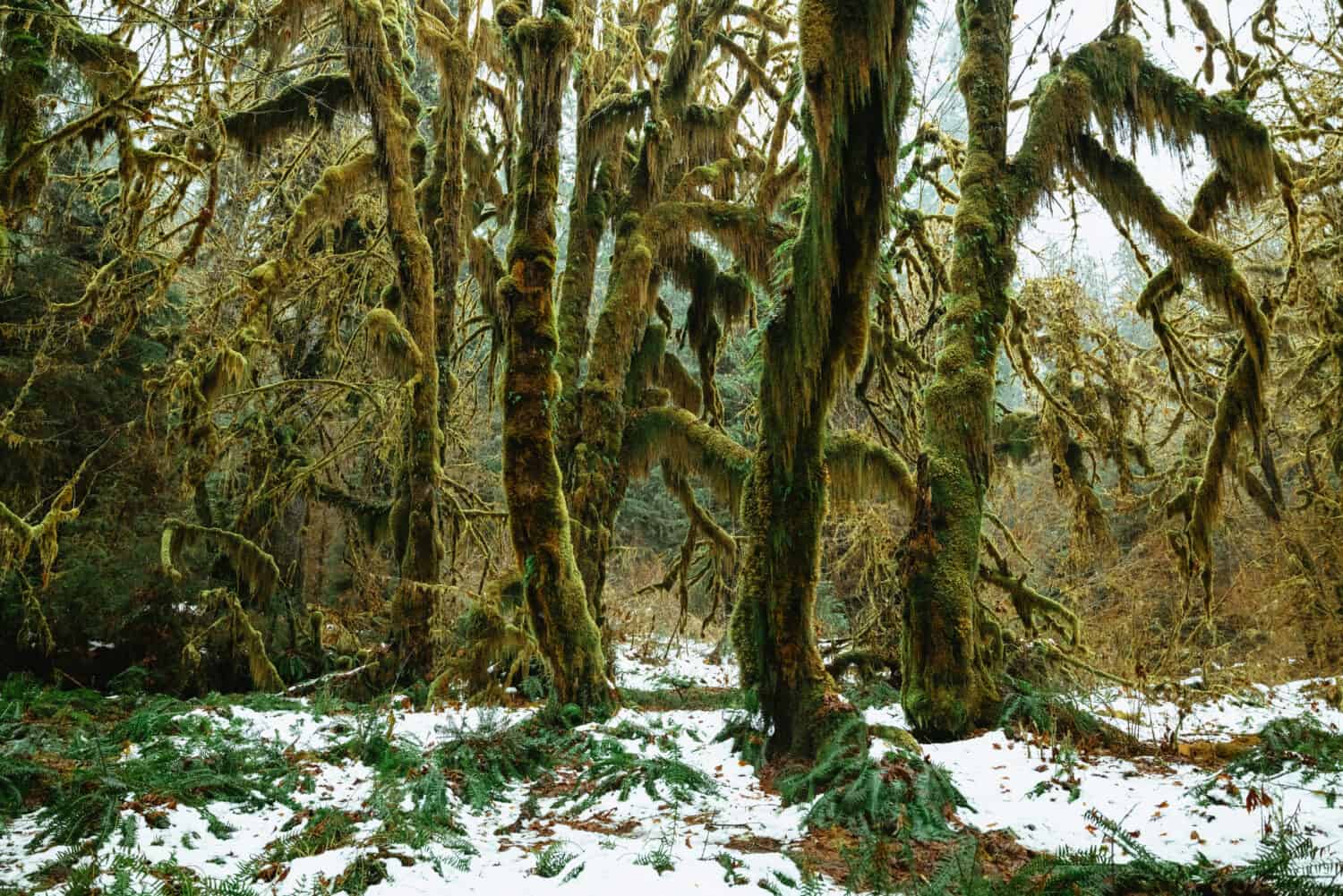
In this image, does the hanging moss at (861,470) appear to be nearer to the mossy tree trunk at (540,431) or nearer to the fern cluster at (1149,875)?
the mossy tree trunk at (540,431)

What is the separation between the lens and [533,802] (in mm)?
5137

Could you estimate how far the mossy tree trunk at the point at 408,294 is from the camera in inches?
311

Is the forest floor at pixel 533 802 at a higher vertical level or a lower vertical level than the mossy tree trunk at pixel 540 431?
lower

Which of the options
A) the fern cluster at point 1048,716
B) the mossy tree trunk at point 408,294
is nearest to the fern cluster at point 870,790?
the fern cluster at point 1048,716

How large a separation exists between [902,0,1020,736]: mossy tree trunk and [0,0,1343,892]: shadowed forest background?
34 mm

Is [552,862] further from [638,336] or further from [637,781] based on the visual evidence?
[638,336]

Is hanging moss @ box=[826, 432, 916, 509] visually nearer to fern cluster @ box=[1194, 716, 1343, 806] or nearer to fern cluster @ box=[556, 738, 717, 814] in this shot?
fern cluster @ box=[556, 738, 717, 814]

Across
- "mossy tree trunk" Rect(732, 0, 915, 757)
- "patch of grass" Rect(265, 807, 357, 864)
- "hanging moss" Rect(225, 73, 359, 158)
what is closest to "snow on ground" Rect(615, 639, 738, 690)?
A: "mossy tree trunk" Rect(732, 0, 915, 757)

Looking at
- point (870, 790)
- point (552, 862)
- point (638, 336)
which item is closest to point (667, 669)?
point (638, 336)

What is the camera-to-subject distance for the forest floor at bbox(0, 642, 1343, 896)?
370cm

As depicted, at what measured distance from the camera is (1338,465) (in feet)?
32.7

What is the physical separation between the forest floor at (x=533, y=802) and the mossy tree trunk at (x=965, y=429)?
0.54 meters

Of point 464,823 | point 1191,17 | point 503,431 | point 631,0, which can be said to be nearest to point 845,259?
point 503,431

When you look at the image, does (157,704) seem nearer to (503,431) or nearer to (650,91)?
(503,431)
